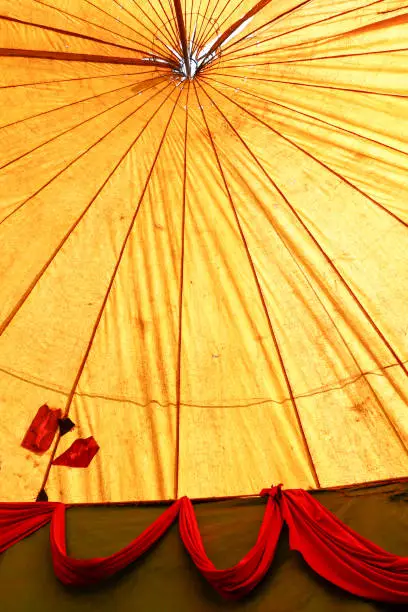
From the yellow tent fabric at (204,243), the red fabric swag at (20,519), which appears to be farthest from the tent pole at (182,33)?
the red fabric swag at (20,519)

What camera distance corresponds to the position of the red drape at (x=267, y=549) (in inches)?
117

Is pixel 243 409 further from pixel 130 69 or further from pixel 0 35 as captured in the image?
pixel 0 35

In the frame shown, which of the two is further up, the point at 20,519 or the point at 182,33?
the point at 182,33

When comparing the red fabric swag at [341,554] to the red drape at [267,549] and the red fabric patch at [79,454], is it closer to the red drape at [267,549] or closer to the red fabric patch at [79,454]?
the red drape at [267,549]

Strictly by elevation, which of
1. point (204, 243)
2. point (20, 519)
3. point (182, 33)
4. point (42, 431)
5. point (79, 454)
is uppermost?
point (182, 33)

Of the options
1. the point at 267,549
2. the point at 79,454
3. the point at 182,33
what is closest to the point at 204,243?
the point at 182,33

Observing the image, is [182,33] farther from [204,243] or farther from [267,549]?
[267,549]

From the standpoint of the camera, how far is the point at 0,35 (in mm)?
4672

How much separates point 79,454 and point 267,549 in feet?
5.12

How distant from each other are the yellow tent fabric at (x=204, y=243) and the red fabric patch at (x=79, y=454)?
58 millimetres

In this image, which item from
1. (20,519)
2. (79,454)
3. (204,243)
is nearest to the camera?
(20,519)

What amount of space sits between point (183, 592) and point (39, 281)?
2661 millimetres

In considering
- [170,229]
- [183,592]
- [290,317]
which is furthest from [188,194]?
[183,592]

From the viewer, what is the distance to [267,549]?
10.5ft
